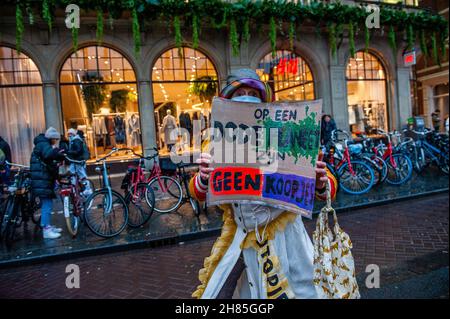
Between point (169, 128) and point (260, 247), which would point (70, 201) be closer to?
point (260, 247)

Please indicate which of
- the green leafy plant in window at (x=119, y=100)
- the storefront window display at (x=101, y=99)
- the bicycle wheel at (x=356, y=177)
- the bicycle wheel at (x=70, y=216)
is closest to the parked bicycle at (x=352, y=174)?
the bicycle wheel at (x=356, y=177)

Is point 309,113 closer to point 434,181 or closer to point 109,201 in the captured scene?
point 109,201

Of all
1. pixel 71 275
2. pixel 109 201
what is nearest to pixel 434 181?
pixel 109 201

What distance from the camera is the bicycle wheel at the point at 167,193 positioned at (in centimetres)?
756

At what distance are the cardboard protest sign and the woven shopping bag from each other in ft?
0.59

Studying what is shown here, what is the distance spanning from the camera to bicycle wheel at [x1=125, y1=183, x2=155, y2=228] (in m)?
6.63

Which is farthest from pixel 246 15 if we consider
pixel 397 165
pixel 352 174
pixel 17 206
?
pixel 17 206

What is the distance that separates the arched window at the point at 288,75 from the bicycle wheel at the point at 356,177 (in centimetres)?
693

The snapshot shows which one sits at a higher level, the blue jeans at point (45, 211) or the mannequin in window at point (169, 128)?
the mannequin in window at point (169, 128)

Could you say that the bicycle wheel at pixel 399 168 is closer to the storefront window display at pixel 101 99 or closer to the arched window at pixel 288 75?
the arched window at pixel 288 75

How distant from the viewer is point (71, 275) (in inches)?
183

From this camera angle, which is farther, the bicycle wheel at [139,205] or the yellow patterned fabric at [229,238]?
the bicycle wheel at [139,205]

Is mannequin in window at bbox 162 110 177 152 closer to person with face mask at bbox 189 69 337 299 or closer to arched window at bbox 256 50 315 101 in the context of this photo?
arched window at bbox 256 50 315 101
